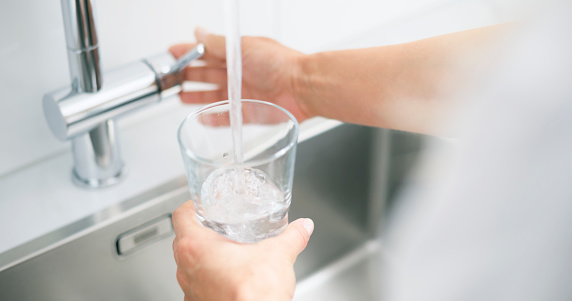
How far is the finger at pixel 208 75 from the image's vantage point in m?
0.81

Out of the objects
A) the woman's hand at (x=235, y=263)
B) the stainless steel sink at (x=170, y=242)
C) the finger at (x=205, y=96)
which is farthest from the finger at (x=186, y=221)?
the finger at (x=205, y=96)

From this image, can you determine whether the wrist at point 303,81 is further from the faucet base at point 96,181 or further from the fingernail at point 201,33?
the faucet base at point 96,181

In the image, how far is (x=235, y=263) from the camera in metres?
0.51

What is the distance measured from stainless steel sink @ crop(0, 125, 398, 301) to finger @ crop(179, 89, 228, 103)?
13cm

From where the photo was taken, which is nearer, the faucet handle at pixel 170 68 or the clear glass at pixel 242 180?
the clear glass at pixel 242 180

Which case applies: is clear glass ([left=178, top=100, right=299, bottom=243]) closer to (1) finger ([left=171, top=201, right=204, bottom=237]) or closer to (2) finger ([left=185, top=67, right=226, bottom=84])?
(1) finger ([left=171, top=201, right=204, bottom=237])

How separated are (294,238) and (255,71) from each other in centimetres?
33

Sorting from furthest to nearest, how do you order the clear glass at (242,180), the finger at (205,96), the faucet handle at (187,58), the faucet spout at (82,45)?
the finger at (205,96) → the faucet handle at (187,58) → the faucet spout at (82,45) → the clear glass at (242,180)

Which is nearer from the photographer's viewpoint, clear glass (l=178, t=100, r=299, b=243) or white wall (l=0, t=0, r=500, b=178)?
clear glass (l=178, t=100, r=299, b=243)

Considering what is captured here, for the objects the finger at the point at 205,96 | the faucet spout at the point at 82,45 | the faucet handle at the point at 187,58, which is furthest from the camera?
the finger at the point at 205,96

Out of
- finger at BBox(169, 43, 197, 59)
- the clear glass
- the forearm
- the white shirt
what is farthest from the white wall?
the white shirt

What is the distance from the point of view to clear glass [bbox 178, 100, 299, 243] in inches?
19.4

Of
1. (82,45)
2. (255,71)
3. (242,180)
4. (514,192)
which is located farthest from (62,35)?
(514,192)

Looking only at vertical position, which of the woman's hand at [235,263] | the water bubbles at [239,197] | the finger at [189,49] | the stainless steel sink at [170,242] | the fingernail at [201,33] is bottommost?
the stainless steel sink at [170,242]
